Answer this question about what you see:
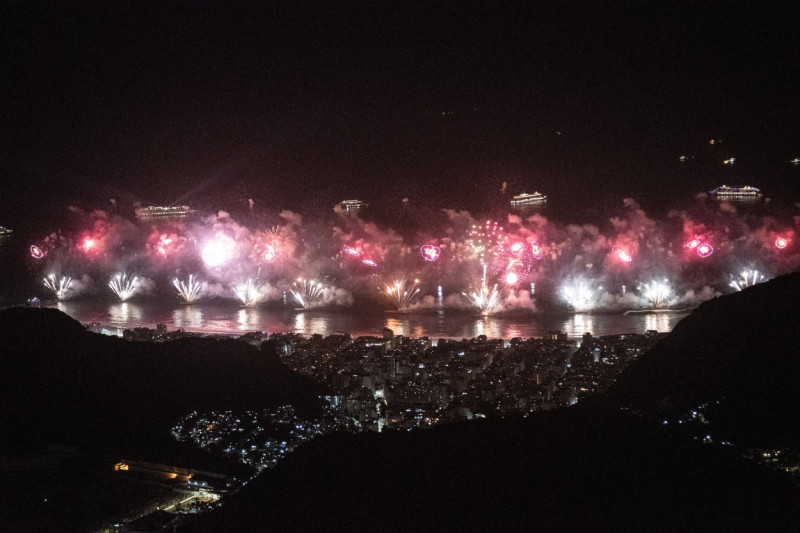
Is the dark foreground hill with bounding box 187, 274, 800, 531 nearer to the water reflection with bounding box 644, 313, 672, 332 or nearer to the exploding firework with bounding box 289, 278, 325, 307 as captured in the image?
the water reflection with bounding box 644, 313, 672, 332

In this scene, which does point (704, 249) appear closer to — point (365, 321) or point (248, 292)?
point (365, 321)

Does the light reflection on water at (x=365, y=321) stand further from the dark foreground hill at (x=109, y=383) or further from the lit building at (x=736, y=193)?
the lit building at (x=736, y=193)

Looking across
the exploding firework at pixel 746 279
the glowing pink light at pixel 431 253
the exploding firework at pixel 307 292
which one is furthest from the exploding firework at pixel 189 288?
the exploding firework at pixel 746 279

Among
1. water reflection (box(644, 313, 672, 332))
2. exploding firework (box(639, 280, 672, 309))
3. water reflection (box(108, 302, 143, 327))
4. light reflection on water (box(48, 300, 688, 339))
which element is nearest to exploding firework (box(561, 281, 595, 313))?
light reflection on water (box(48, 300, 688, 339))

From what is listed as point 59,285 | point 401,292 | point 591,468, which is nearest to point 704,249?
point 401,292

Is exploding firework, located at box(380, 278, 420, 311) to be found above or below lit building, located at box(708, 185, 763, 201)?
below

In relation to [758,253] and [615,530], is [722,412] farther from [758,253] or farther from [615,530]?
[758,253]

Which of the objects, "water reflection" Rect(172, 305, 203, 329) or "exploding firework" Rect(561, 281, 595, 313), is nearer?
"water reflection" Rect(172, 305, 203, 329)
